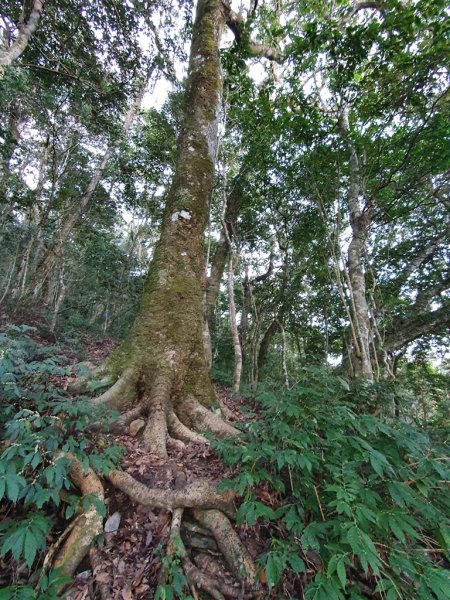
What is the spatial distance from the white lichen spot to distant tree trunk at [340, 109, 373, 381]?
3.47 m

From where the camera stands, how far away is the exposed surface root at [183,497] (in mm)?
2051

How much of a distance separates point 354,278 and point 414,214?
5.00 metres

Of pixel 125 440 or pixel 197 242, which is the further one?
pixel 197 242

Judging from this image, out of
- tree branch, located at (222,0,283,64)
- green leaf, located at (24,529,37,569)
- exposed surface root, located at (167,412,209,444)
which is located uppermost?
tree branch, located at (222,0,283,64)

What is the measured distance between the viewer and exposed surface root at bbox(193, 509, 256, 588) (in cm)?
173

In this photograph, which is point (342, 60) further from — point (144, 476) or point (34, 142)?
point (34, 142)

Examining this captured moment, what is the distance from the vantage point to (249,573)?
173 centimetres

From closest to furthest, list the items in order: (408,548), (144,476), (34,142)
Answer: (408,548), (144,476), (34,142)

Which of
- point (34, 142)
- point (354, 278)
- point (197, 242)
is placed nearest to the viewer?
point (197, 242)

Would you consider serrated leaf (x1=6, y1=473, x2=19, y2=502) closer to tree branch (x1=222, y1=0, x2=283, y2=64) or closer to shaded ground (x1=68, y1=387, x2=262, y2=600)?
shaded ground (x1=68, y1=387, x2=262, y2=600)

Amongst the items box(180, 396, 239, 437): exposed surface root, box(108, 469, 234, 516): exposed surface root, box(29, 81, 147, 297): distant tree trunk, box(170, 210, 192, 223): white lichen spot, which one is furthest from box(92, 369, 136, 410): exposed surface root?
box(29, 81, 147, 297): distant tree trunk

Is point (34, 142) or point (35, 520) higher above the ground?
point (34, 142)

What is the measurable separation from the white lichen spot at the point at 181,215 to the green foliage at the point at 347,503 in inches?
114

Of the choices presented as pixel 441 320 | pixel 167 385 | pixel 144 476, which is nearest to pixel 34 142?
pixel 167 385
